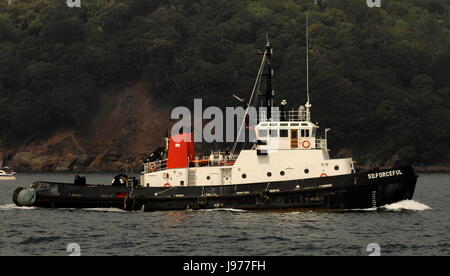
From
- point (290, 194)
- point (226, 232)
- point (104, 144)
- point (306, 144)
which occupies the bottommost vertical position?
point (226, 232)

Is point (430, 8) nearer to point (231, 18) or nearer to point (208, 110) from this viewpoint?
point (231, 18)

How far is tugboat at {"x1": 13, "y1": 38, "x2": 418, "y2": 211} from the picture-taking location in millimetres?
45219

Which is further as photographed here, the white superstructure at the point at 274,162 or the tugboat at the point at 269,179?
the white superstructure at the point at 274,162

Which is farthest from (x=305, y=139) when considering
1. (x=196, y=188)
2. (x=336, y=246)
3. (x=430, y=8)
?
(x=430, y=8)

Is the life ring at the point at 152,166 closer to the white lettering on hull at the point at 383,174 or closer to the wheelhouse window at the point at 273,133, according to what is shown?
the wheelhouse window at the point at 273,133

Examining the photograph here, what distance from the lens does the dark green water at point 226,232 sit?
118 feet

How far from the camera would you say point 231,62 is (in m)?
140

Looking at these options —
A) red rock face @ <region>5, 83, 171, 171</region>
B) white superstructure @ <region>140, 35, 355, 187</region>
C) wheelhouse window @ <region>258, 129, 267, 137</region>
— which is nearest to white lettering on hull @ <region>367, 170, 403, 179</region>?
white superstructure @ <region>140, 35, 355, 187</region>

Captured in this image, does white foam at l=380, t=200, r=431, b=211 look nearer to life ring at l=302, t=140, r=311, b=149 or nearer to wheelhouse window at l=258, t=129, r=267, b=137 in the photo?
life ring at l=302, t=140, r=311, b=149

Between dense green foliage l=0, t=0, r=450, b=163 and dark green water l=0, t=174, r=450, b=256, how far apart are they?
7730 cm

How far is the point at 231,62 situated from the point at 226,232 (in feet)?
335

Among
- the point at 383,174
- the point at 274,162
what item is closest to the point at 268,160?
the point at 274,162

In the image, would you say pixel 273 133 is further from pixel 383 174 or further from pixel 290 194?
pixel 383 174

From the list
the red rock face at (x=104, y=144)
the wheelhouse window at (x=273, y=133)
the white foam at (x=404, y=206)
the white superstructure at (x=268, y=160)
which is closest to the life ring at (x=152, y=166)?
the white superstructure at (x=268, y=160)
